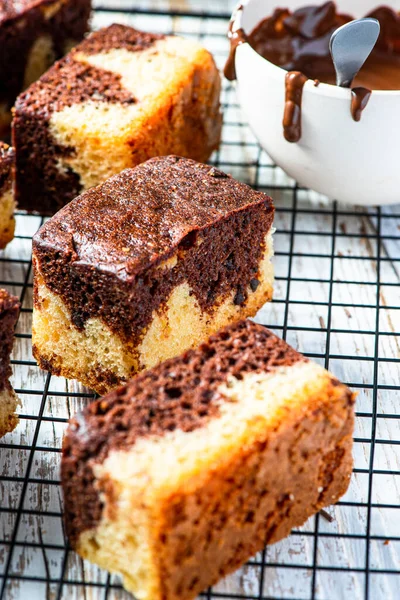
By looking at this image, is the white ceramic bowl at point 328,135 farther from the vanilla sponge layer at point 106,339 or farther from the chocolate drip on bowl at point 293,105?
the vanilla sponge layer at point 106,339

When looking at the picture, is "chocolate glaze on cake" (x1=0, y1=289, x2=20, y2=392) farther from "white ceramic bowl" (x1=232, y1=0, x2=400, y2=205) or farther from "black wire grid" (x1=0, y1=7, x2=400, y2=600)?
"white ceramic bowl" (x1=232, y1=0, x2=400, y2=205)

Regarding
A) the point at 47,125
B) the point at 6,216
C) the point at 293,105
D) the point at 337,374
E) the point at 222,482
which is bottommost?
the point at 337,374

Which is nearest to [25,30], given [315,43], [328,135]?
[315,43]

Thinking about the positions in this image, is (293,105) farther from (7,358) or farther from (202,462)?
(202,462)

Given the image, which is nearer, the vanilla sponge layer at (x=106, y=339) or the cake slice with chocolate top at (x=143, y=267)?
the cake slice with chocolate top at (x=143, y=267)

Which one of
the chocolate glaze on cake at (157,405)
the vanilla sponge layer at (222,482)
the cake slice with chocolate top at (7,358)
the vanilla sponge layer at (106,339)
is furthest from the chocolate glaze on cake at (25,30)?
the vanilla sponge layer at (222,482)

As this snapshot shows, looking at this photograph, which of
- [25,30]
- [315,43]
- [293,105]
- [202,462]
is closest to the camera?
[202,462]

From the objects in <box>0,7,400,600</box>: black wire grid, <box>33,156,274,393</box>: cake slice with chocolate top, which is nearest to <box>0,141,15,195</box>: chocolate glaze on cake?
<box>0,7,400,600</box>: black wire grid
